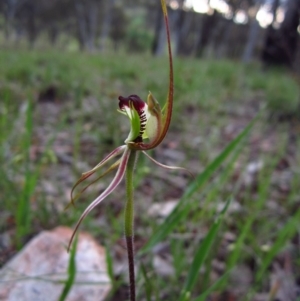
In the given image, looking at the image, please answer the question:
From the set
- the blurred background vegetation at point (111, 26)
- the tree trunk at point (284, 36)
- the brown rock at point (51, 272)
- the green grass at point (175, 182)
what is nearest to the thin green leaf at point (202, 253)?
the green grass at point (175, 182)

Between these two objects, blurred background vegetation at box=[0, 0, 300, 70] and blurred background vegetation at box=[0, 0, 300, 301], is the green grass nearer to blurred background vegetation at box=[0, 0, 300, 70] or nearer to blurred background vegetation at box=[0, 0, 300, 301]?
blurred background vegetation at box=[0, 0, 300, 301]

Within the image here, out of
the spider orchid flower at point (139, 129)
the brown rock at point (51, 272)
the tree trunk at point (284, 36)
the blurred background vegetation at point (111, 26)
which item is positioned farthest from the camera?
the blurred background vegetation at point (111, 26)

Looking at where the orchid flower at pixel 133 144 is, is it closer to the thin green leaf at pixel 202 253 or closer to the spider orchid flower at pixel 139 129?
the spider orchid flower at pixel 139 129

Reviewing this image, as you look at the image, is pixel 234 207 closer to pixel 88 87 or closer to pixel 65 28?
pixel 88 87

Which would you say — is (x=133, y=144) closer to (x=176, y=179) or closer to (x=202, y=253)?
(x=202, y=253)

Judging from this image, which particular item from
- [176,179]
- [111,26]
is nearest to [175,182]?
[176,179]

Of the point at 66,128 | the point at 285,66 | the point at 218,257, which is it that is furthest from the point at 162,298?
the point at 285,66
